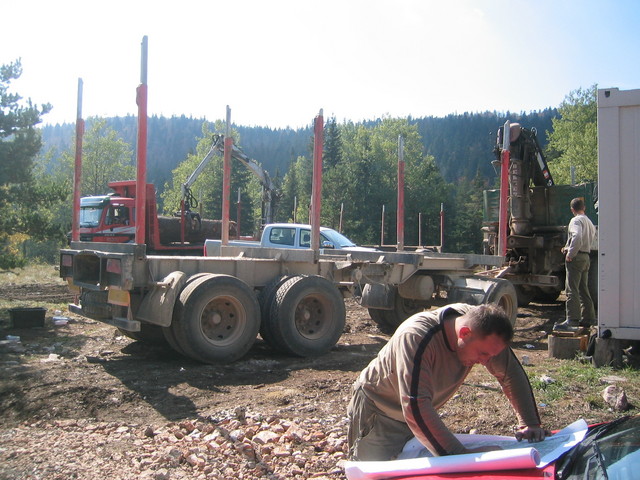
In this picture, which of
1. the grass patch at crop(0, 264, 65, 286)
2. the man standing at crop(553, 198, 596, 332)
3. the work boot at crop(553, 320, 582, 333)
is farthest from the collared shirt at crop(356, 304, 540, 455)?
the grass patch at crop(0, 264, 65, 286)

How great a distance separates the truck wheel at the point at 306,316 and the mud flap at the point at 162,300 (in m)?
1.35

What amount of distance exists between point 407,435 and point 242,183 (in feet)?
162

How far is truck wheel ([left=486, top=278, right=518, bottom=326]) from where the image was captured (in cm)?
917

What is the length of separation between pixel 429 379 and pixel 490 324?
1.29 ft

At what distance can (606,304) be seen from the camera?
21.9 ft

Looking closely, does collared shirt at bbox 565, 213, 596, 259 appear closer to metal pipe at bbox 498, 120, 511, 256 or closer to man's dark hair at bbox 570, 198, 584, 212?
man's dark hair at bbox 570, 198, 584, 212

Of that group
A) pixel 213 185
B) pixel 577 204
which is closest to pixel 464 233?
pixel 213 185

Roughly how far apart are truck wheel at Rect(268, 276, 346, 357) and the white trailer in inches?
136

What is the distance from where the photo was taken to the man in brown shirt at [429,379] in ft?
8.61

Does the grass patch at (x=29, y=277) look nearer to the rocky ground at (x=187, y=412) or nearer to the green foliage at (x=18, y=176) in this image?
the green foliage at (x=18, y=176)

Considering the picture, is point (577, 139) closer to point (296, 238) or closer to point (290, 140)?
point (296, 238)

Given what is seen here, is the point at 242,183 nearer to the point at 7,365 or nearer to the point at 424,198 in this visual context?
the point at 424,198

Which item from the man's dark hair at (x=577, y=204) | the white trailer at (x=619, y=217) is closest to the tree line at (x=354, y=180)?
the man's dark hair at (x=577, y=204)

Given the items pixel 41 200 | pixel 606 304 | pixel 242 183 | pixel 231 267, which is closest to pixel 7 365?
pixel 231 267
